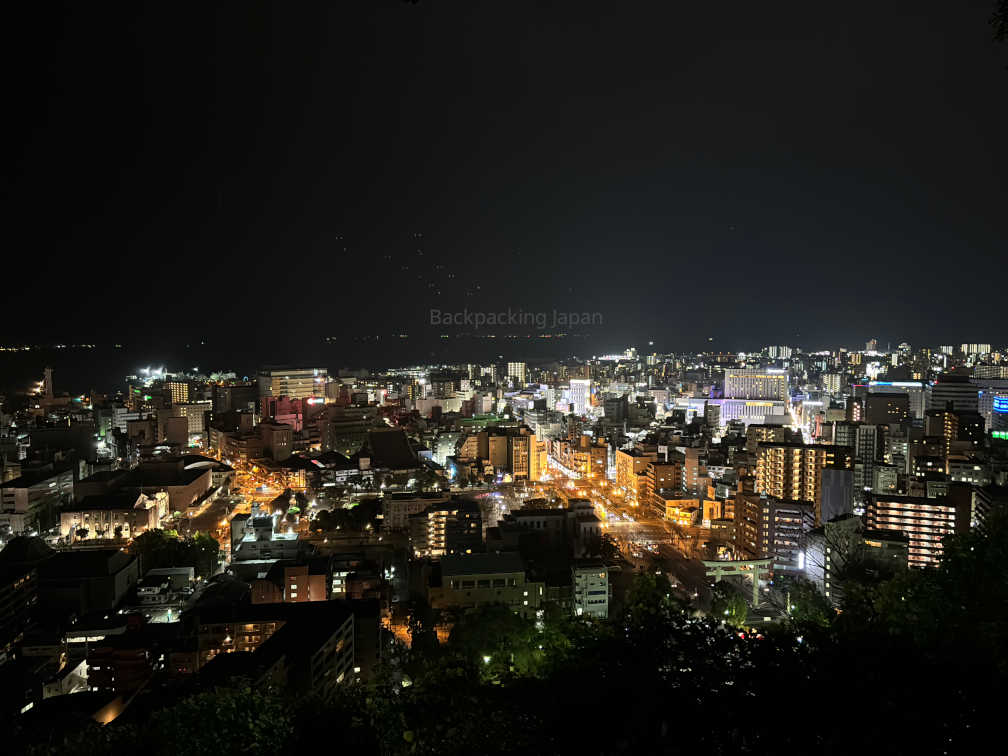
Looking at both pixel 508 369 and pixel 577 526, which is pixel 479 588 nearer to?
pixel 577 526

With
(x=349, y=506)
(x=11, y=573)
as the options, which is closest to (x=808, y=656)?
(x=11, y=573)

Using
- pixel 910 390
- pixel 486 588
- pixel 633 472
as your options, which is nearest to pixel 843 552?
pixel 486 588

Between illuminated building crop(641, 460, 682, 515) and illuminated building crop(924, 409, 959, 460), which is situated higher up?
illuminated building crop(924, 409, 959, 460)

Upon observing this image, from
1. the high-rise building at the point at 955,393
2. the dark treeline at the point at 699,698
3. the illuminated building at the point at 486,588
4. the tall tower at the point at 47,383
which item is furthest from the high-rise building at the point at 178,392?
the high-rise building at the point at 955,393

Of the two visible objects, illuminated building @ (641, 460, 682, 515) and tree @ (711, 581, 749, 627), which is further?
illuminated building @ (641, 460, 682, 515)

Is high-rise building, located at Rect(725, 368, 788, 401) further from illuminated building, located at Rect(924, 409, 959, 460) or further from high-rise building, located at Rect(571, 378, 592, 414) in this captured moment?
illuminated building, located at Rect(924, 409, 959, 460)

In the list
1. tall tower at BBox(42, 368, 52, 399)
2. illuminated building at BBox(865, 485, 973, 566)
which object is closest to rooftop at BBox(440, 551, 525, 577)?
illuminated building at BBox(865, 485, 973, 566)
